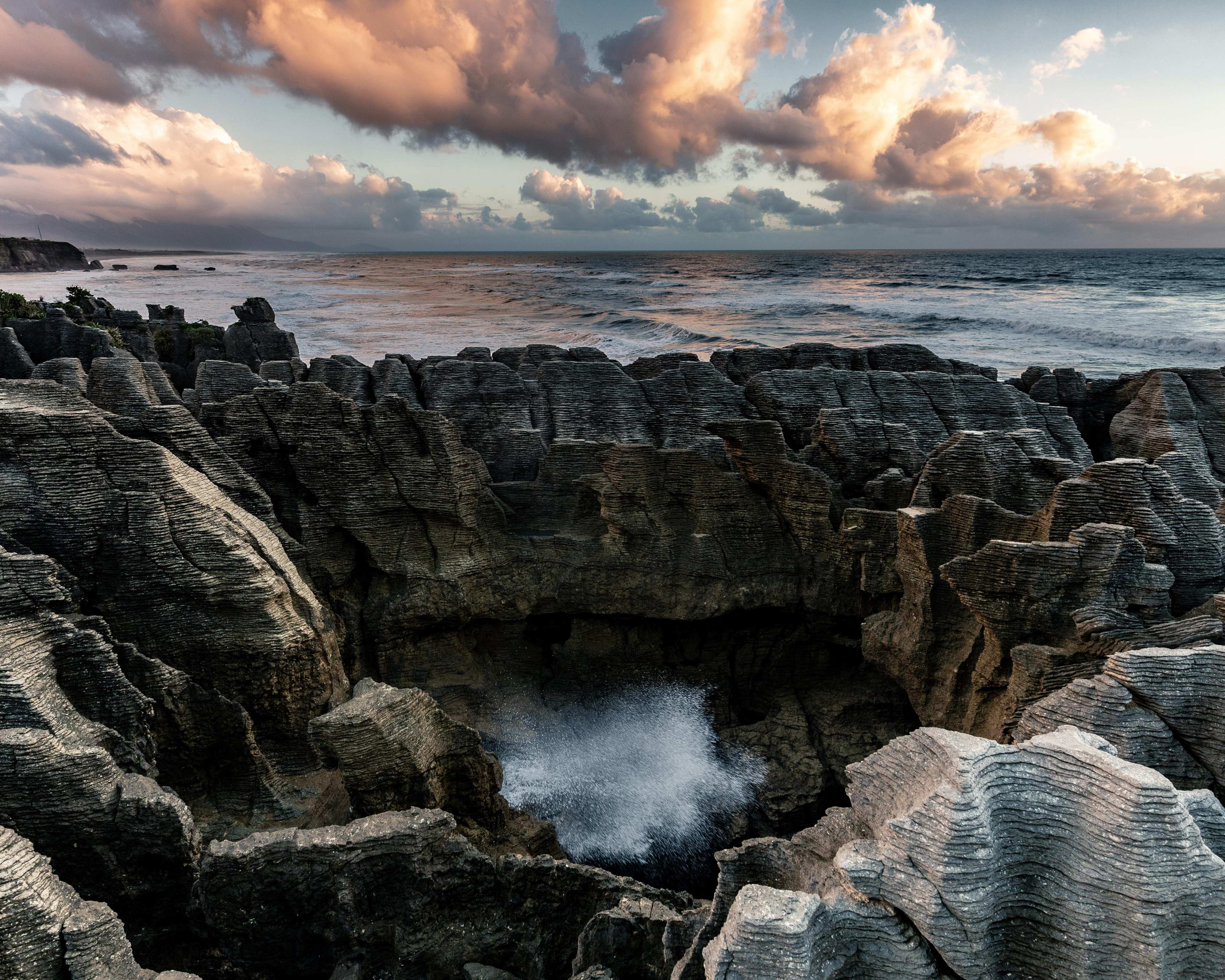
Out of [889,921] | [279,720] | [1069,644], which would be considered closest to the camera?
[889,921]

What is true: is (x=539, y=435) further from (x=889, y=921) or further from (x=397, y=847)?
(x=889, y=921)

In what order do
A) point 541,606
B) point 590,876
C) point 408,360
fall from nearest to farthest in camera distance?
point 590,876 → point 541,606 → point 408,360

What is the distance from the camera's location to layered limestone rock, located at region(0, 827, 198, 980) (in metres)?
5.71

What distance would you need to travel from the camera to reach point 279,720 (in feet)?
36.6

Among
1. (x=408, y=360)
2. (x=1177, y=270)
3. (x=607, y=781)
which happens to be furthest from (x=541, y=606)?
(x=1177, y=270)

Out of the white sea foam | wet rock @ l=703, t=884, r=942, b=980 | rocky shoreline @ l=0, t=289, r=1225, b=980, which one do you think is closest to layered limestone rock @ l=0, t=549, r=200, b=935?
rocky shoreline @ l=0, t=289, r=1225, b=980

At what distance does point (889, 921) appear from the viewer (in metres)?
5.19

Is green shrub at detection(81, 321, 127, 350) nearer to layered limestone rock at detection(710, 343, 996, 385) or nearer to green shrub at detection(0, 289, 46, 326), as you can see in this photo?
green shrub at detection(0, 289, 46, 326)

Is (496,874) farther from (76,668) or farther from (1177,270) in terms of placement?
(1177,270)

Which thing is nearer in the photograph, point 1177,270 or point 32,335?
point 32,335

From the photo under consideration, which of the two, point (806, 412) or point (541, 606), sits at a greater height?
point (806, 412)

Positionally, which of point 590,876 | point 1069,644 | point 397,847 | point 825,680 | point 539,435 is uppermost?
point 539,435

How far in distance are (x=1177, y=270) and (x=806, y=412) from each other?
14554 centimetres

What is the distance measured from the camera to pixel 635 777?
46.8 ft
